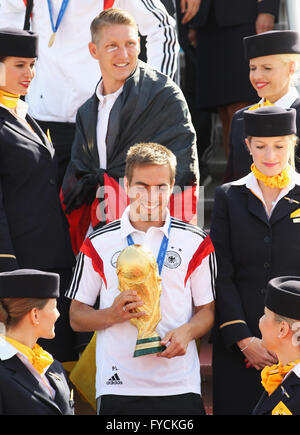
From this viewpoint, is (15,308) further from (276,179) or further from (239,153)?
(239,153)

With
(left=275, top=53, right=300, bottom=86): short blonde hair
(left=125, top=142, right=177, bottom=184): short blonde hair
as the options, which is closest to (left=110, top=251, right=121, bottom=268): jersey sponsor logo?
(left=125, top=142, right=177, bottom=184): short blonde hair

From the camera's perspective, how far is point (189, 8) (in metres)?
6.66

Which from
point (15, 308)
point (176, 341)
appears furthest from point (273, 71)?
point (15, 308)

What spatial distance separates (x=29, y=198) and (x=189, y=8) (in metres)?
2.49

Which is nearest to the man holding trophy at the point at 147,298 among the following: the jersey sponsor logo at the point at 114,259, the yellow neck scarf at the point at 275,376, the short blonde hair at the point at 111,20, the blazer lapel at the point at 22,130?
the jersey sponsor logo at the point at 114,259

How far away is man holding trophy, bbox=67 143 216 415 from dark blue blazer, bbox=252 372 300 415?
22.5 inches

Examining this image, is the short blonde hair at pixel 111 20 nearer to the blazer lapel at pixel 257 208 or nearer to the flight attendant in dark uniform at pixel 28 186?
the flight attendant in dark uniform at pixel 28 186

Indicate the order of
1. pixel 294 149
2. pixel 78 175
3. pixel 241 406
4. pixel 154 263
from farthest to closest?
pixel 78 175 → pixel 294 149 → pixel 241 406 → pixel 154 263

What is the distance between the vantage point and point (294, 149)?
4777 mm

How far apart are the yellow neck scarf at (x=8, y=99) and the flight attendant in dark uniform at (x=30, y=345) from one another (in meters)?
1.35

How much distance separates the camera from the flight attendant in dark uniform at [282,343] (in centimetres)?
354

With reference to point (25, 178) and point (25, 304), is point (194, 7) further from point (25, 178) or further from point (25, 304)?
point (25, 304)
